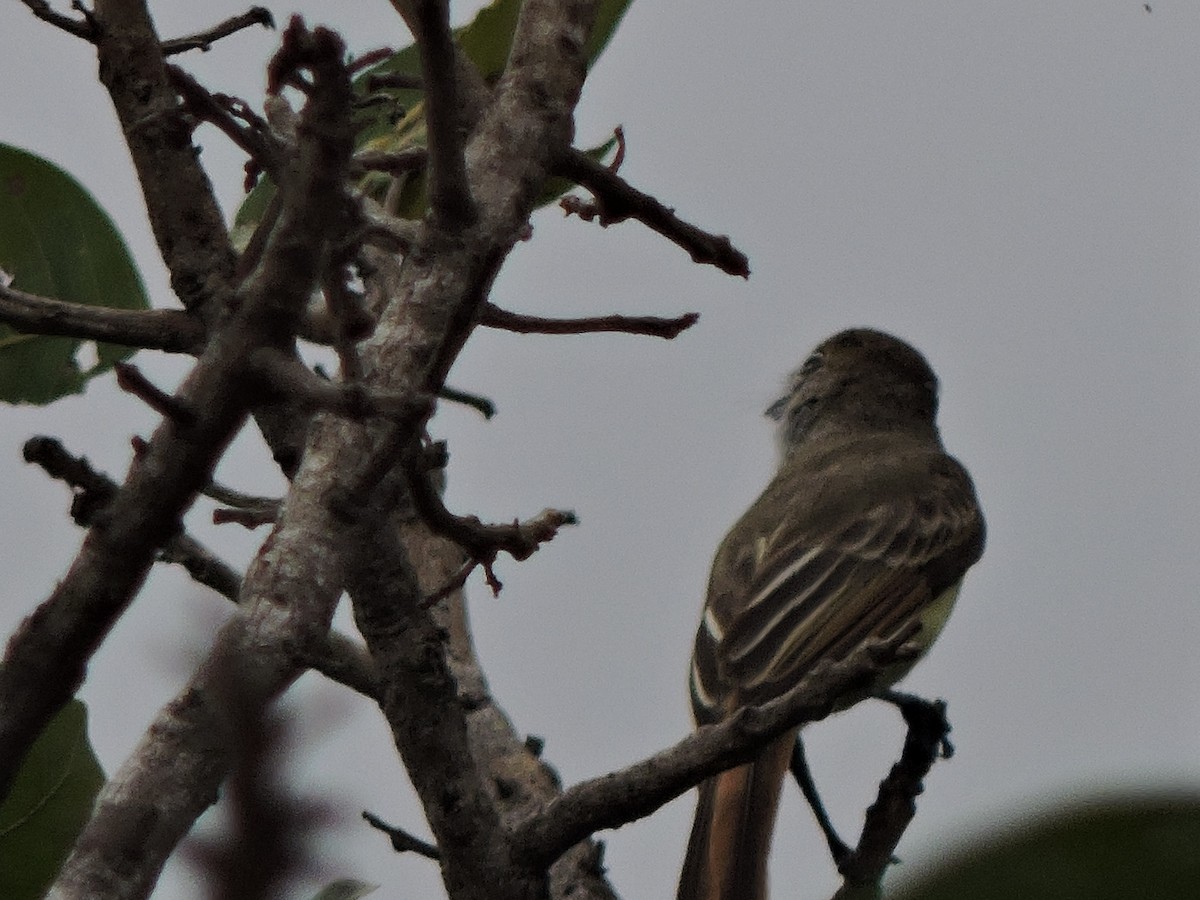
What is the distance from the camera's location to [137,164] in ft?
10.6

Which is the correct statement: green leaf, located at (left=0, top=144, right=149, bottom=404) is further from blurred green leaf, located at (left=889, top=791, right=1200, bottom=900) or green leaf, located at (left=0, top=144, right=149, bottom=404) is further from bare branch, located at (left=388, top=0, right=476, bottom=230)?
blurred green leaf, located at (left=889, top=791, right=1200, bottom=900)

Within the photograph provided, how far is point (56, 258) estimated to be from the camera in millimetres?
4273

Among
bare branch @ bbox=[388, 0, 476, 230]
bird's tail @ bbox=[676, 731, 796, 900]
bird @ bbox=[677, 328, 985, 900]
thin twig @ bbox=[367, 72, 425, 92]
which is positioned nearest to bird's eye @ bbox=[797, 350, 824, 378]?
bird @ bbox=[677, 328, 985, 900]

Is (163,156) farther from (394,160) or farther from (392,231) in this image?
(394,160)

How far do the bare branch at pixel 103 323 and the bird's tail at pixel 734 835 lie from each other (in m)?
2.00

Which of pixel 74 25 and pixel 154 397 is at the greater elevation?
pixel 74 25

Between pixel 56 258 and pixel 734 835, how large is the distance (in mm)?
2410

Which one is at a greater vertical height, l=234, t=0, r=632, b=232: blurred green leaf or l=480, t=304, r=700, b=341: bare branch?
l=234, t=0, r=632, b=232: blurred green leaf

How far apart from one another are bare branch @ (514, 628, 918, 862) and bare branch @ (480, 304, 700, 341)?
35.6 inches

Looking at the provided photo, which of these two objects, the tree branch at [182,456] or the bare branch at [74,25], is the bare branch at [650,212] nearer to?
the bare branch at [74,25]

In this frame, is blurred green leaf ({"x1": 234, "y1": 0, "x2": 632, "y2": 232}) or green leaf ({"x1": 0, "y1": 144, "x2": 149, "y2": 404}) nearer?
green leaf ({"x1": 0, "y1": 144, "x2": 149, "y2": 404})

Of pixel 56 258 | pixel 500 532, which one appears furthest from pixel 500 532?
pixel 56 258

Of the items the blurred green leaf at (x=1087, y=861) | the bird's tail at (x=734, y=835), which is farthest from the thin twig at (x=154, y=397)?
the bird's tail at (x=734, y=835)

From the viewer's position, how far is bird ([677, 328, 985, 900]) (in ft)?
15.7
